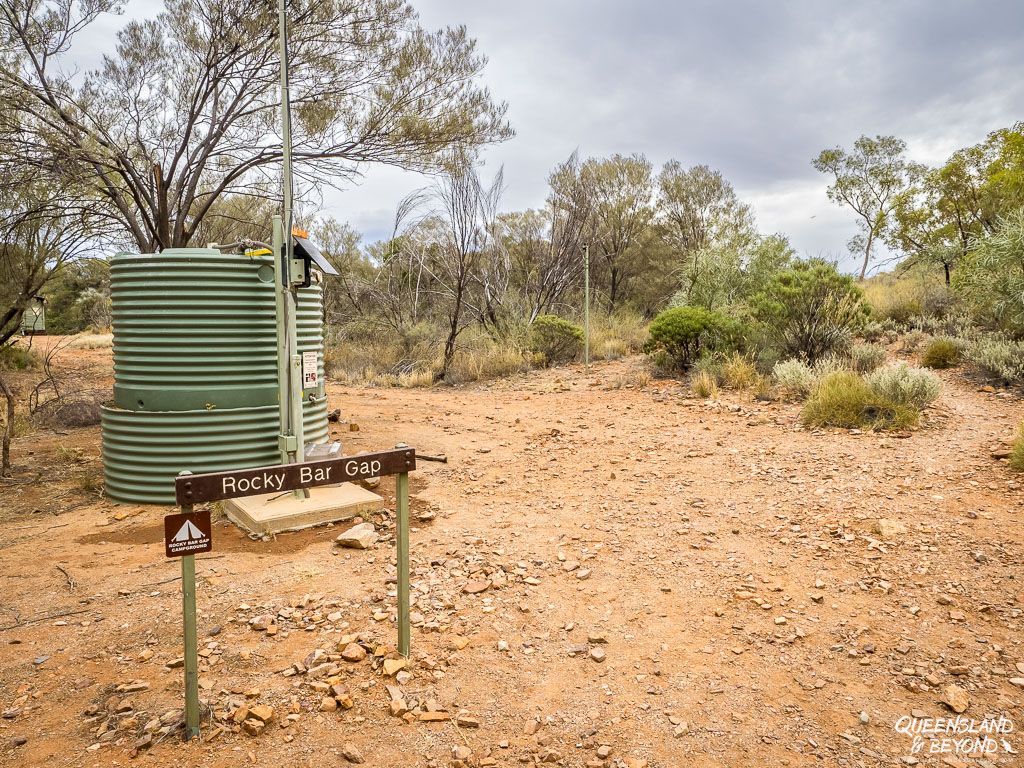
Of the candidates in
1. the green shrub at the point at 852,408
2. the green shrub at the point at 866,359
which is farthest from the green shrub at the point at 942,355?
the green shrub at the point at 852,408

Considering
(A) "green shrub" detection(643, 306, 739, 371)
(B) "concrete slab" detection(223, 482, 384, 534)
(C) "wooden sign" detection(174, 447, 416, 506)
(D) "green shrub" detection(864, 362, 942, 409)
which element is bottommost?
(B) "concrete slab" detection(223, 482, 384, 534)

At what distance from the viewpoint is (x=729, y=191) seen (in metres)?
24.3

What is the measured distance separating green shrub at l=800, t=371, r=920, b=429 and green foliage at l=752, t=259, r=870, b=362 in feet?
9.79

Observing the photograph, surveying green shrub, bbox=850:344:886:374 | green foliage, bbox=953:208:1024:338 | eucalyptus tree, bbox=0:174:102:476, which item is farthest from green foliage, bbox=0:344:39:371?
green foliage, bbox=953:208:1024:338

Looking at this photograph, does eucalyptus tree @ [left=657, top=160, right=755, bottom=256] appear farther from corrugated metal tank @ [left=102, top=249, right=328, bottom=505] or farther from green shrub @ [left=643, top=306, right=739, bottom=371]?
corrugated metal tank @ [left=102, top=249, right=328, bottom=505]

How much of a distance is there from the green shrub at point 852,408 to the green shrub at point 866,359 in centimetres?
243

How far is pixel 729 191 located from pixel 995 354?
637 inches

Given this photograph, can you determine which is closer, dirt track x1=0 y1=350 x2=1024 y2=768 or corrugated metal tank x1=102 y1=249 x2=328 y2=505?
dirt track x1=0 y1=350 x2=1024 y2=768

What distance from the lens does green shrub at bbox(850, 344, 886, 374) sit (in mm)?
10298

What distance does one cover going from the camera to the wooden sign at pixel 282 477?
2561 millimetres

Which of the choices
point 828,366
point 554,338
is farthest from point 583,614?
point 554,338

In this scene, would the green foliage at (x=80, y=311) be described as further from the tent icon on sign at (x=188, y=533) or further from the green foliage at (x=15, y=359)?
the tent icon on sign at (x=188, y=533)

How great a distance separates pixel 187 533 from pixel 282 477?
0.41 m

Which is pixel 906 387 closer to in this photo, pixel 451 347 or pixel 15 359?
pixel 451 347
